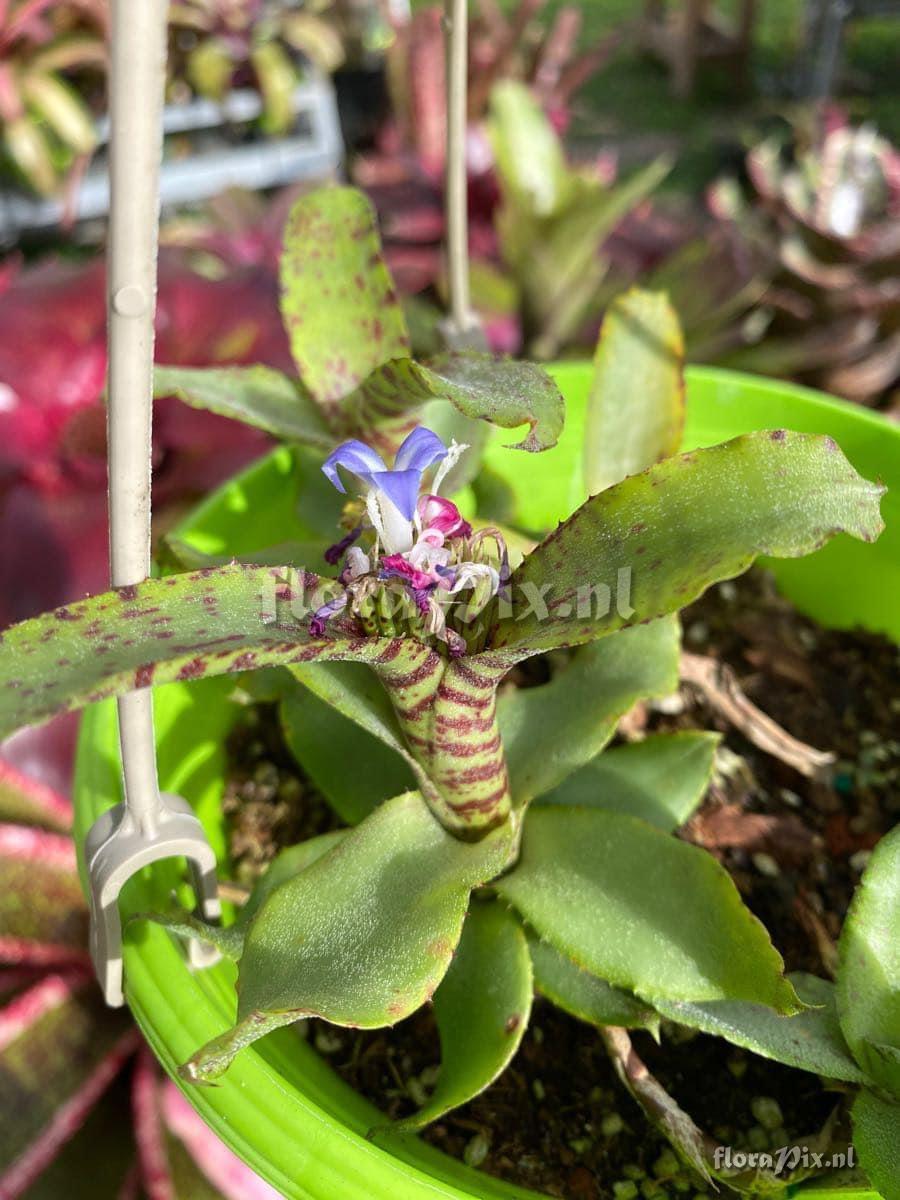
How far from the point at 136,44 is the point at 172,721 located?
0.45 m

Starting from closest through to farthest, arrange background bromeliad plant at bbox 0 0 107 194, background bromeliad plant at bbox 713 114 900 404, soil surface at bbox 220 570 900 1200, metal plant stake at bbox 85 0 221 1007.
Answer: metal plant stake at bbox 85 0 221 1007, soil surface at bbox 220 570 900 1200, background bromeliad plant at bbox 713 114 900 404, background bromeliad plant at bbox 0 0 107 194

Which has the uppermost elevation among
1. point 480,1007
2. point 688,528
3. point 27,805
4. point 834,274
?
point 688,528

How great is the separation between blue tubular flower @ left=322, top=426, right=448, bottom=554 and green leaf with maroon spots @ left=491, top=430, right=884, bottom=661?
64 millimetres

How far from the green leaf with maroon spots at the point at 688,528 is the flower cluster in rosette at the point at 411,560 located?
0.12ft

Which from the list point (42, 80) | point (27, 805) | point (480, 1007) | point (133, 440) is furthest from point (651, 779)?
point (42, 80)

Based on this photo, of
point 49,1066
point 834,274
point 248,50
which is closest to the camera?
point 49,1066

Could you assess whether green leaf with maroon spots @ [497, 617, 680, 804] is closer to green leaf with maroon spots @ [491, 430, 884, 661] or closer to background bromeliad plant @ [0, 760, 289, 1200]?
green leaf with maroon spots @ [491, 430, 884, 661]

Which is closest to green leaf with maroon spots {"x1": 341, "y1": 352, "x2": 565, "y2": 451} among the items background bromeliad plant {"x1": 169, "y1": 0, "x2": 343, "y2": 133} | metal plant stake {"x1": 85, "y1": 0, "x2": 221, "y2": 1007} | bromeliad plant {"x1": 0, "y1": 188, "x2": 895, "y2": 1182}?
bromeliad plant {"x1": 0, "y1": 188, "x2": 895, "y2": 1182}

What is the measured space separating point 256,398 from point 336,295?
0.08m

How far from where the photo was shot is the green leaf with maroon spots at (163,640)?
35cm

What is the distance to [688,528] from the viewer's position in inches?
16.3

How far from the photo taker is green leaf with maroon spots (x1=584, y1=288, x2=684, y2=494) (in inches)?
27.2

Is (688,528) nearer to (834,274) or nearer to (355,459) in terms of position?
(355,459)

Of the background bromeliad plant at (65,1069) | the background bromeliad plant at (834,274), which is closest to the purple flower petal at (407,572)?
the background bromeliad plant at (65,1069)
